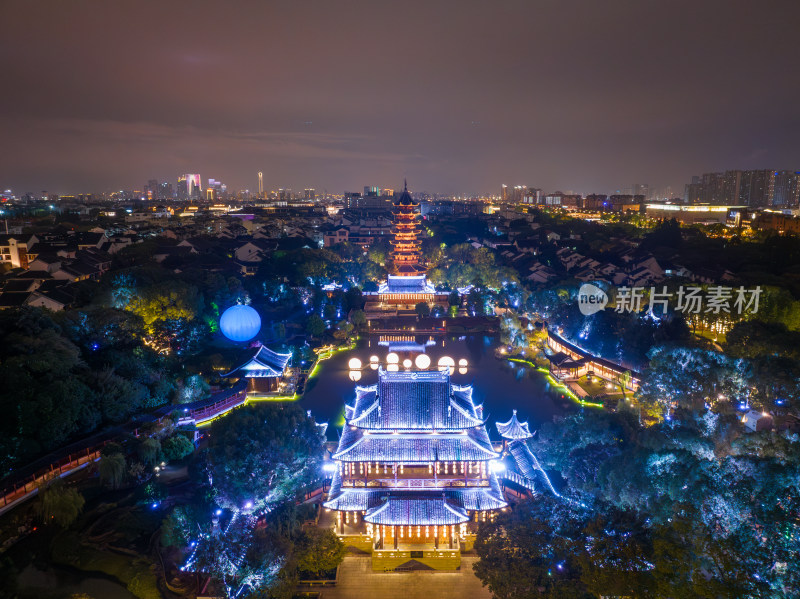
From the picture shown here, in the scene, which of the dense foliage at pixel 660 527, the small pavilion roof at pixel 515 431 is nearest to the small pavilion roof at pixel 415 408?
the dense foliage at pixel 660 527

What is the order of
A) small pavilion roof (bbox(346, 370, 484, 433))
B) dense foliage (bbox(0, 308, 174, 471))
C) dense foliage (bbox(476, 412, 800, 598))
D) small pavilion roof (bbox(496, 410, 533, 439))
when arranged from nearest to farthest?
dense foliage (bbox(476, 412, 800, 598))
small pavilion roof (bbox(346, 370, 484, 433))
dense foliage (bbox(0, 308, 174, 471))
small pavilion roof (bbox(496, 410, 533, 439))

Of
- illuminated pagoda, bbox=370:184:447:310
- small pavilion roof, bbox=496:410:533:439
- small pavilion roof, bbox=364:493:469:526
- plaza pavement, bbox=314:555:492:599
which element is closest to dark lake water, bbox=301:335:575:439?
small pavilion roof, bbox=496:410:533:439

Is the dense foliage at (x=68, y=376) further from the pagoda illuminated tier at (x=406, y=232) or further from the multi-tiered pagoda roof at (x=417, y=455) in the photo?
the pagoda illuminated tier at (x=406, y=232)

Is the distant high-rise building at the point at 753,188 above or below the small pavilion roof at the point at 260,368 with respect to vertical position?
above

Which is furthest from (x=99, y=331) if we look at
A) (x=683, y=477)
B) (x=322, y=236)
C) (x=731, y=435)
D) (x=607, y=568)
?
(x=322, y=236)

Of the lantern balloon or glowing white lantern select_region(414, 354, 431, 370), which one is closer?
glowing white lantern select_region(414, 354, 431, 370)

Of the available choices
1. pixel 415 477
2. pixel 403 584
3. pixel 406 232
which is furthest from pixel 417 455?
pixel 406 232

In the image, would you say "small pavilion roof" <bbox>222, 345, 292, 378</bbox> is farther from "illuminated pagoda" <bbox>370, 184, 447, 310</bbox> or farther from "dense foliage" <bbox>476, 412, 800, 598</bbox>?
"illuminated pagoda" <bbox>370, 184, 447, 310</bbox>
